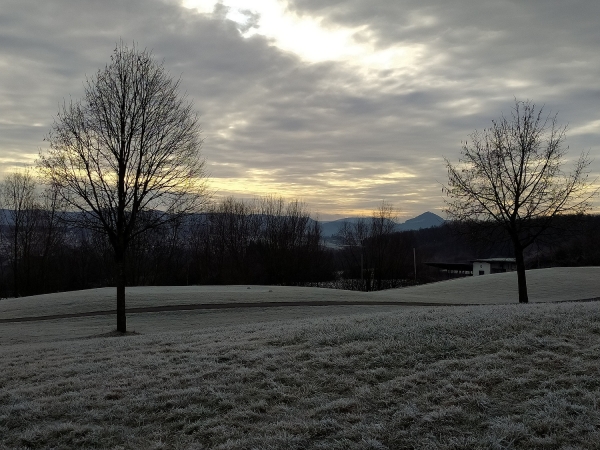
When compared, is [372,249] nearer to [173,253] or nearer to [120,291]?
[173,253]

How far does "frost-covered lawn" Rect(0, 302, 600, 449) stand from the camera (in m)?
4.78

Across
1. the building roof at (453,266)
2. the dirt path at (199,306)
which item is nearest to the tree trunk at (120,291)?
the dirt path at (199,306)

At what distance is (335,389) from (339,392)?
90mm

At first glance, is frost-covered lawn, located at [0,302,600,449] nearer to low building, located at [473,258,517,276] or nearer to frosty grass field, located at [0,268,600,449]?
frosty grass field, located at [0,268,600,449]

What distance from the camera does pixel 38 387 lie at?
23.3 ft

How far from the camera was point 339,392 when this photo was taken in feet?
19.9

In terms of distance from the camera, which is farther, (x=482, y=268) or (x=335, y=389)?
(x=482, y=268)

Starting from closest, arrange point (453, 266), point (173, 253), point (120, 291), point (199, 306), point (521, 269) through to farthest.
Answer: point (120, 291), point (521, 269), point (199, 306), point (173, 253), point (453, 266)

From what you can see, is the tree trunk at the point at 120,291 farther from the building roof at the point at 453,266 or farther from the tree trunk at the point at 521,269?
the building roof at the point at 453,266

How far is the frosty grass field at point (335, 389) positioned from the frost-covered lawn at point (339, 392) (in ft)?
0.07

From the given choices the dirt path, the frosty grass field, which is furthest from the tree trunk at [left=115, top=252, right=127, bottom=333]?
the frosty grass field

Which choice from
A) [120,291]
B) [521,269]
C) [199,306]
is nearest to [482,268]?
[521,269]

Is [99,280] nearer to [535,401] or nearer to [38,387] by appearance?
[38,387]

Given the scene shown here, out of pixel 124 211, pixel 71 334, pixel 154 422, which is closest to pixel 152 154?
pixel 124 211
